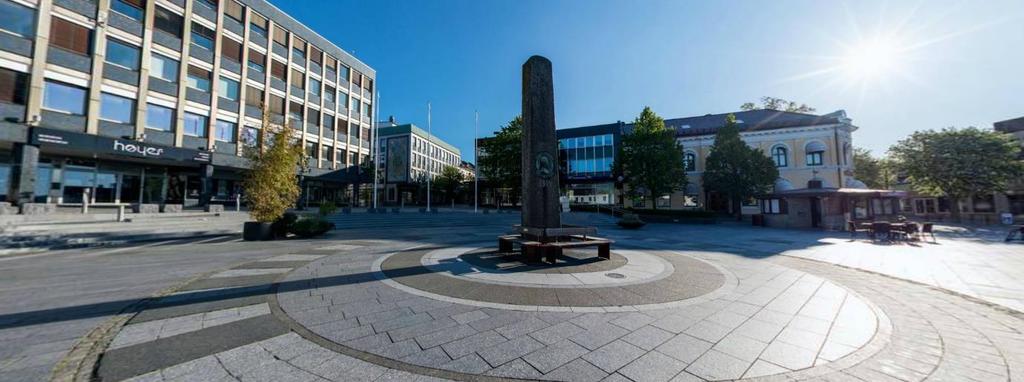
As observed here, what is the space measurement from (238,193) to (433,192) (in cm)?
2789

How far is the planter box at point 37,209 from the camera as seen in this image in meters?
15.6

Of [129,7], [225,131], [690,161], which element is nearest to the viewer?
[129,7]

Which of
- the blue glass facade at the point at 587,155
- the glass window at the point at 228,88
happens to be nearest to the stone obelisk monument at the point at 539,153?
the glass window at the point at 228,88

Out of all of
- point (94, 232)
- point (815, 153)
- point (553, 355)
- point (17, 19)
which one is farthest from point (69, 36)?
point (815, 153)

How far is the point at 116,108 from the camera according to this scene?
20000 mm

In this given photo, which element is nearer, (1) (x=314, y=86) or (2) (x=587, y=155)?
(1) (x=314, y=86)

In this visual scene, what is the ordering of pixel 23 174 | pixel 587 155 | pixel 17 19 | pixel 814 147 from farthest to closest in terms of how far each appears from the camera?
pixel 587 155
pixel 814 147
pixel 17 19
pixel 23 174

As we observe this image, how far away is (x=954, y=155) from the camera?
86.1 feet

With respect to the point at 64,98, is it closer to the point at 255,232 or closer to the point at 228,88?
the point at 228,88

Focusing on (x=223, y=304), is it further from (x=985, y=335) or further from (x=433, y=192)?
(x=433, y=192)

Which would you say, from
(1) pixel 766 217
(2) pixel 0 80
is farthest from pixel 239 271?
(1) pixel 766 217

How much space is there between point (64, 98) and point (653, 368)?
1229 inches

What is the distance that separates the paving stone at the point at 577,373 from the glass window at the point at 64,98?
3024 cm

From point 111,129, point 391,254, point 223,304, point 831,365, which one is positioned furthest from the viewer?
point 111,129
